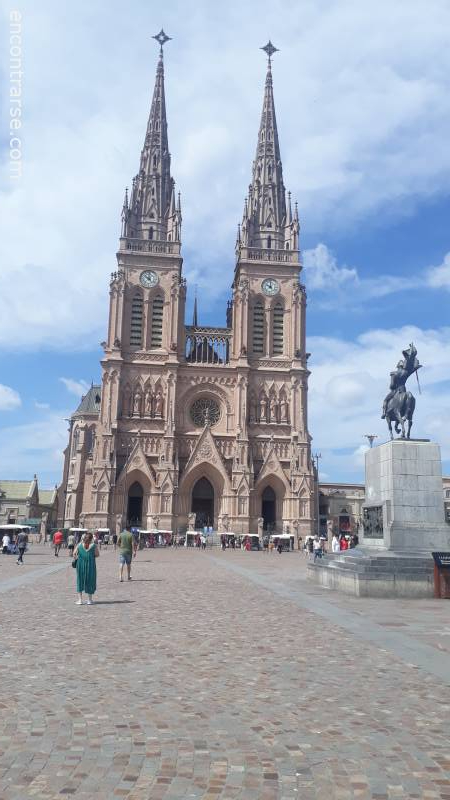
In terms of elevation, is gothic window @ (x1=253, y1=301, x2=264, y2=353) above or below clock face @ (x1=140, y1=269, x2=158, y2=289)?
below

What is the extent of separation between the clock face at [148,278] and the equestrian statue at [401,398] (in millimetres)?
51851

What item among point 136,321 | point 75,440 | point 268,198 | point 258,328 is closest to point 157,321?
point 136,321

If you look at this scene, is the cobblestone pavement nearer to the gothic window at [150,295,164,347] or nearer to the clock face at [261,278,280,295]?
the gothic window at [150,295,164,347]

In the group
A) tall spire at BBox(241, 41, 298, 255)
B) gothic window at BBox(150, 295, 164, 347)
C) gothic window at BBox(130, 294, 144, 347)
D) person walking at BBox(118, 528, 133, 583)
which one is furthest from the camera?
tall spire at BBox(241, 41, 298, 255)

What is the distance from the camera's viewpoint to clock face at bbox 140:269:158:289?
226ft

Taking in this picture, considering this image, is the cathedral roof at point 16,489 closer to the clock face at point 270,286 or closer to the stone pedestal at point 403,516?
the clock face at point 270,286

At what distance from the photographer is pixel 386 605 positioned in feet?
47.6

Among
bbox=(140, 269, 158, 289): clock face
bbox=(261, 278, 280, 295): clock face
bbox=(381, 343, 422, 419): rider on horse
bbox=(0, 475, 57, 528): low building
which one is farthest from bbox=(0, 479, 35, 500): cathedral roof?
bbox=(381, 343, 422, 419): rider on horse

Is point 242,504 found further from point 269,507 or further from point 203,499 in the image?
point 269,507

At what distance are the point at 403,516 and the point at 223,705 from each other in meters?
12.3

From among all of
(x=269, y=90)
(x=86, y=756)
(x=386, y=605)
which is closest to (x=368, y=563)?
(x=386, y=605)

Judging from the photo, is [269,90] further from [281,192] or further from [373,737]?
[373,737]

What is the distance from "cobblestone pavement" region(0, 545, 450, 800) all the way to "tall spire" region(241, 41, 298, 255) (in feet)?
209

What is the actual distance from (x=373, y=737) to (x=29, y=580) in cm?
1675
